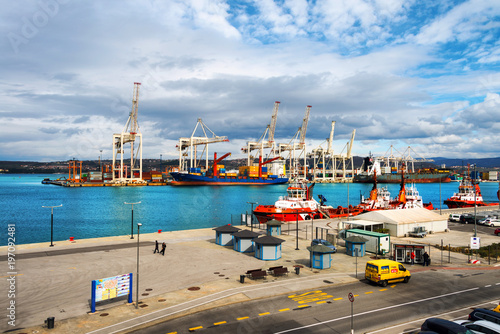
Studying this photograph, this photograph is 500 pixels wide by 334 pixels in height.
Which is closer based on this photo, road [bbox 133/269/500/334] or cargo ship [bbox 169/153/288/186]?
road [bbox 133/269/500/334]

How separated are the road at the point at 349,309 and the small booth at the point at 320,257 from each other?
11.0 ft

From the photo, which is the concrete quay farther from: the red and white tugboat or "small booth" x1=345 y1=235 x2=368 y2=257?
the red and white tugboat

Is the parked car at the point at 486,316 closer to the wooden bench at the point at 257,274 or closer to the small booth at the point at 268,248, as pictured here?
the wooden bench at the point at 257,274

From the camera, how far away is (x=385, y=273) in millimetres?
19938

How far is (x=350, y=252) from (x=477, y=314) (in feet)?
48.2

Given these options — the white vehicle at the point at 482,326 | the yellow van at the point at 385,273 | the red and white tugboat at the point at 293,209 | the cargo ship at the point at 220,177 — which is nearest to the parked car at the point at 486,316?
the white vehicle at the point at 482,326

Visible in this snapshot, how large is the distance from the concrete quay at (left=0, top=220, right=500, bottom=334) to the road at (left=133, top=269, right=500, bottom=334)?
108cm

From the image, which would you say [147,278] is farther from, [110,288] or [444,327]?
[444,327]

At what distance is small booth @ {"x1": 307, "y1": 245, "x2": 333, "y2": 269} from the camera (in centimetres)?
2352

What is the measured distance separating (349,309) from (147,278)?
40.3 ft

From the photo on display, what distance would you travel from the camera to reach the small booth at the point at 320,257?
77.2ft

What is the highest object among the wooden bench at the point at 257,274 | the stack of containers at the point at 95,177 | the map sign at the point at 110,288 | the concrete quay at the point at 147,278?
the stack of containers at the point at 95,177

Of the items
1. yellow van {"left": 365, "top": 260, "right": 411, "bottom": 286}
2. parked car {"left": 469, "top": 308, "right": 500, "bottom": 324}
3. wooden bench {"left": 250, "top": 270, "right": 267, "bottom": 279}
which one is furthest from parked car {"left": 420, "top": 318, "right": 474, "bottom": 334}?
wooden bench {"left": 250, "top": 270, "right": 267, "bottom": 279}

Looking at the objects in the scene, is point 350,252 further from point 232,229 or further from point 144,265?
point 144,265
